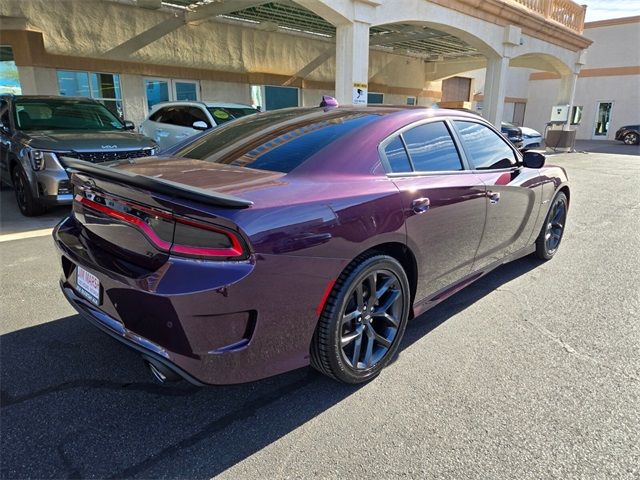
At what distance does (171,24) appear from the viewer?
12.5 meters

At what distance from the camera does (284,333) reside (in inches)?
81.2

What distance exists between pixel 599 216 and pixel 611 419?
5849 mm

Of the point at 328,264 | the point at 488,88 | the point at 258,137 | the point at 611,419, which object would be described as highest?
the point at 488,88

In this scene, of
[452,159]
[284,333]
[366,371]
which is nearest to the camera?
[284,333]

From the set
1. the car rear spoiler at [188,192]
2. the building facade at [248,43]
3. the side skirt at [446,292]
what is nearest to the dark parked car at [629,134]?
the building facade at [248,43]

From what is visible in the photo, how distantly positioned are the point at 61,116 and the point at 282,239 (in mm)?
6632

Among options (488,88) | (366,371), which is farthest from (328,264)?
(488,88)

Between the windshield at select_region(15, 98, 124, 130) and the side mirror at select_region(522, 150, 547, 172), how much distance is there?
6.32 meters

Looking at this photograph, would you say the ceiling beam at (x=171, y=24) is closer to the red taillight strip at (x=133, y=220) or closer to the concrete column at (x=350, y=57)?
the concrete column at (x=350, y=57)

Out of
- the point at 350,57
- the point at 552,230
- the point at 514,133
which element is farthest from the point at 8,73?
the point at 514,133

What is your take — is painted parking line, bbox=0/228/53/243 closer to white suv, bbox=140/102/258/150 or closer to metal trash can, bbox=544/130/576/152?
white suv, bbox=140/102/258/150

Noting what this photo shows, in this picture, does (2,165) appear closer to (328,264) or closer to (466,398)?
(328,264)

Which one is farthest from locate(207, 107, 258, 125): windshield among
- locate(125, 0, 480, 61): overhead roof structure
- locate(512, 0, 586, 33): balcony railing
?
locate(512, 0, 586, 33): balcony railing

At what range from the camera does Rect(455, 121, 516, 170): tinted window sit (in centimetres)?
333
